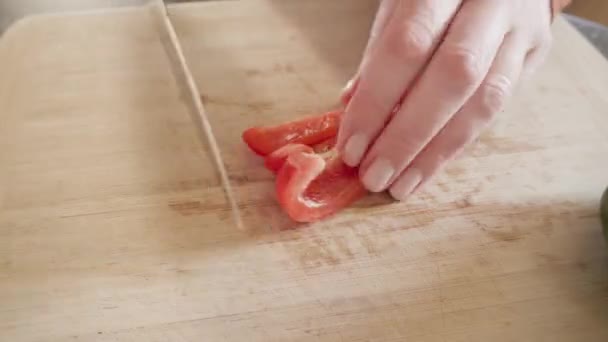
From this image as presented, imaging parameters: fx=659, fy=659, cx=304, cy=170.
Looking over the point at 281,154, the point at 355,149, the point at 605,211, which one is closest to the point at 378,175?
the point at 355,149

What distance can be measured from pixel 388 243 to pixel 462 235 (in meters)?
0.13

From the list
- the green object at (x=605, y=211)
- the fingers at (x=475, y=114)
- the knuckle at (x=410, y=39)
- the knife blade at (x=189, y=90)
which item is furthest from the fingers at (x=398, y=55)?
the green object at (x=605, y=211)

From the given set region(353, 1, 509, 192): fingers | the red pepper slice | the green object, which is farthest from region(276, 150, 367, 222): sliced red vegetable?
the green object

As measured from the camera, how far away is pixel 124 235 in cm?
103

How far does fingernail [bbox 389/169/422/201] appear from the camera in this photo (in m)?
1.08

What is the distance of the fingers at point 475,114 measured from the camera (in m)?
0.98

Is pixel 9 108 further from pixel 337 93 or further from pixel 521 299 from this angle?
pixel 521 299

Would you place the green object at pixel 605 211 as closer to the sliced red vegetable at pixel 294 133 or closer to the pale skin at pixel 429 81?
the pale skin at pixel 429 81

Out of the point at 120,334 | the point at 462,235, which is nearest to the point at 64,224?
the point at 120,334

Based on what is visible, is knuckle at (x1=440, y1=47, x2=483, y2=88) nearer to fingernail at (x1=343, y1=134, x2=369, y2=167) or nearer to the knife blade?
fingernail at (x1=343, y1=134, x2=369, y2=167)

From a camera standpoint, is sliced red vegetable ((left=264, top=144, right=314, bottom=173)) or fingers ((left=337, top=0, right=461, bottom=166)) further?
sliced red vegetable ((left=264, top=144, right=314, bottom=173))

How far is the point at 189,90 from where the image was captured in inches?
50.2

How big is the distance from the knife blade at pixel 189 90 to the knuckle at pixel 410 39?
1.22 ft

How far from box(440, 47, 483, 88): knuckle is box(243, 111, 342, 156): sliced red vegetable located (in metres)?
0.31
